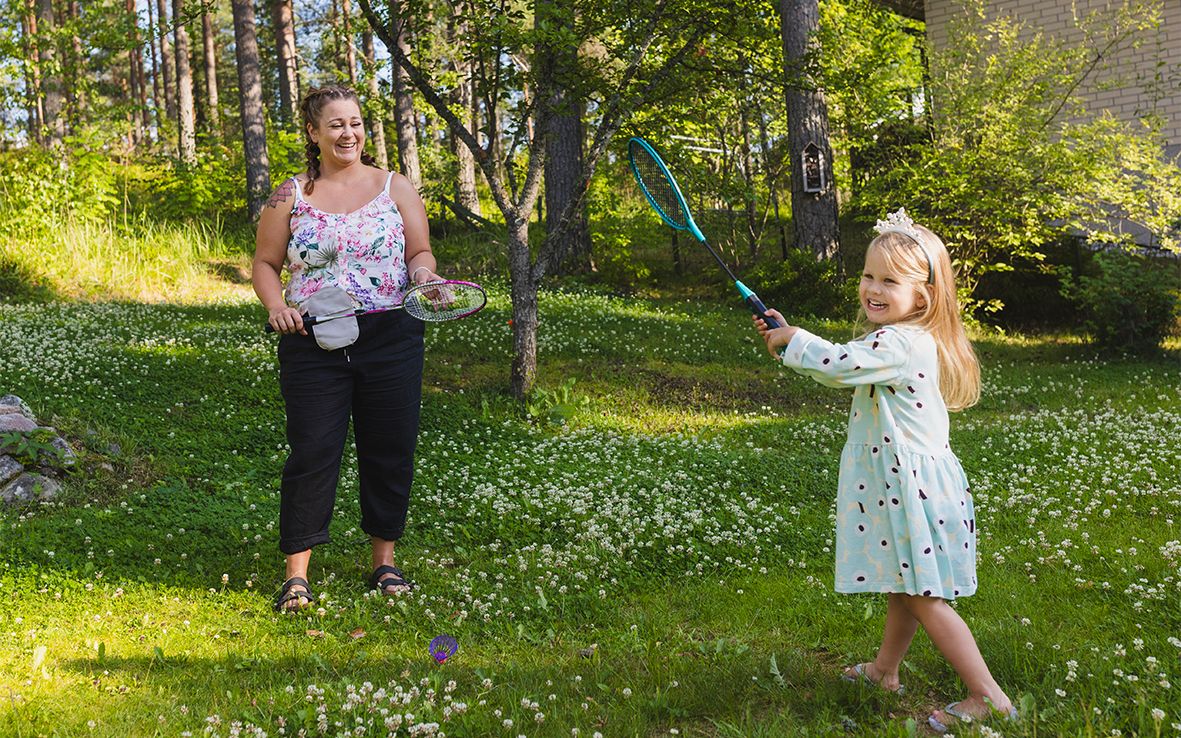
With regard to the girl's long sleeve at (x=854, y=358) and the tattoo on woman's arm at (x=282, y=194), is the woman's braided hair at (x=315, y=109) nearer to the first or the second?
the tattoo on woman's arm at (x=282, y=194)

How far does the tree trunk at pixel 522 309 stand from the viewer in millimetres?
8992

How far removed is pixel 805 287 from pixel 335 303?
11.0m

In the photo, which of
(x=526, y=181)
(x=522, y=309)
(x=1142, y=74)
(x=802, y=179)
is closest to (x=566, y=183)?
(x=802, y=179)

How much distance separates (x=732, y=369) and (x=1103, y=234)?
5634 millimetres

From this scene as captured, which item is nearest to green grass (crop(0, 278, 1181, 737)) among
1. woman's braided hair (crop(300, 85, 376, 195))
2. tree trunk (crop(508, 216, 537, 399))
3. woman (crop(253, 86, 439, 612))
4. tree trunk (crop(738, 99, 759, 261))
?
tree trunk (crop(508, 216, 537, 399))

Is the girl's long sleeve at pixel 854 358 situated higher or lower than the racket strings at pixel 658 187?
lower

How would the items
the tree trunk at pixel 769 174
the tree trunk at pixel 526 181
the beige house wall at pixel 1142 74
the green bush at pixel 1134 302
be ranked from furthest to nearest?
the tree trunk at pixel 769 174 < the beige house wall at pixel 1142 74 < the green bush at pixel 1134 302 < the tree trunk at pixel 526 181

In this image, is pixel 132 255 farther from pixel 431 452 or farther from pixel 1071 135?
pixel 1071 135

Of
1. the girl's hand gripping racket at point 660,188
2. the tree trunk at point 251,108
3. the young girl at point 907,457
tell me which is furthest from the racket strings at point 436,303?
the tree trunk at point 251,108

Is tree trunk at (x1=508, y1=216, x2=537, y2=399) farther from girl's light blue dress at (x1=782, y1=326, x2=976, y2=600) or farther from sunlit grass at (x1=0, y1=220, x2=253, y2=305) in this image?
sunlit grass at (x1=0, y1=220, x2=253, y2=305)

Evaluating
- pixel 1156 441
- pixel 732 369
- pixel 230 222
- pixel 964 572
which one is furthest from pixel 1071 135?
pixel 230 222

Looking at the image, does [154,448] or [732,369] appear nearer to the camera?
[154,448]

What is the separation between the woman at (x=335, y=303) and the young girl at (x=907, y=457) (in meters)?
2.10

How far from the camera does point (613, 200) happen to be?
1812cm
